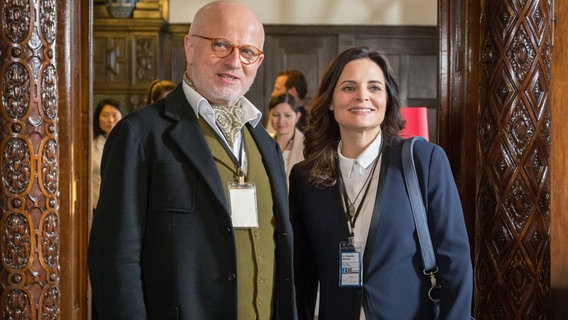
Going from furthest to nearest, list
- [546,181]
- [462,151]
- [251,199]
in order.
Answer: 1. [462,151]
2. [546,181]
3. [251,199]

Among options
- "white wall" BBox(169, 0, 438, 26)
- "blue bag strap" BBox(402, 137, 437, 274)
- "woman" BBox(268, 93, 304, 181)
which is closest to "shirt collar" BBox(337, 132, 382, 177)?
"blue bag strap" BBox(402, 137, 437, 274)

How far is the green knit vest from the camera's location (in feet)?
7.28

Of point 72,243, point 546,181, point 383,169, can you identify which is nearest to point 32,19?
point 72,243

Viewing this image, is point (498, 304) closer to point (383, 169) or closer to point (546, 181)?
point (546, 181)

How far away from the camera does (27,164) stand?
121 inches

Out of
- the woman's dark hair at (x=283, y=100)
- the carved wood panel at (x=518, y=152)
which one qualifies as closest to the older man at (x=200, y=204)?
the carved wood panel at (x=518, y=152)

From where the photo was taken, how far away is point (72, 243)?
353 centimetres

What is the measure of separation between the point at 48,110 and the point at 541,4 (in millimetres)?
2175

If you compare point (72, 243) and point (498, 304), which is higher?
point (72, 243)

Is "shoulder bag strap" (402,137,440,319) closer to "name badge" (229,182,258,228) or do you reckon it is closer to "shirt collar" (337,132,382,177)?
"shirt collar" (337,132,382,177)

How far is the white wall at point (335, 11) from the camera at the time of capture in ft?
27.2

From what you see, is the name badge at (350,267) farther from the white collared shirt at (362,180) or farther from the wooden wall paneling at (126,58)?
the wooden wall paneling at (126,58)

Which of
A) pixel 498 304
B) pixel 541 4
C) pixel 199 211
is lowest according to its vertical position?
pixel 498 304

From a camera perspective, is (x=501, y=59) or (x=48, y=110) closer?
(x=48, y=110)
